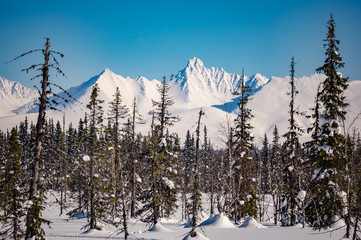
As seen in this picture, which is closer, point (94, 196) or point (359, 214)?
point (359, 214)

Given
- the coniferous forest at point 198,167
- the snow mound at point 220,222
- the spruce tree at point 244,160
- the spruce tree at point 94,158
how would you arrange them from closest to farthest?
the coniferous forest at point 198,167
the snow mound at point 220,222
the spruce tree at point 94,158
the spruce tree at point 244,160

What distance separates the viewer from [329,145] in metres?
18.6

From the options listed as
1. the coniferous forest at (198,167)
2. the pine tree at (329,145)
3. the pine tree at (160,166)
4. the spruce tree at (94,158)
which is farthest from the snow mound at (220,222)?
the spruce tree at (94,158)

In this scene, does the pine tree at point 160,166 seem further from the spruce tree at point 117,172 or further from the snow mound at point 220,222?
the snow mound at point 220,222

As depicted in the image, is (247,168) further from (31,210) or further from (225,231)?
(31,210)

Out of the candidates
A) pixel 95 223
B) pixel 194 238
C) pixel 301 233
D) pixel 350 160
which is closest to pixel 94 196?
pixel 95 223

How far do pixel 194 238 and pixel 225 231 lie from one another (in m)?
4.55

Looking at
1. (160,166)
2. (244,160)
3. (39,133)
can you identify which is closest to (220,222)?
(244,160)

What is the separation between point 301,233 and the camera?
18.2 metres

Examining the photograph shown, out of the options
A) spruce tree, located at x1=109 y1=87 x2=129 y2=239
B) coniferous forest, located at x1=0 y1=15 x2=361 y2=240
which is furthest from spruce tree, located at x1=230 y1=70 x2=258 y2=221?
spruce tree, located at x1=109 y1=87 x2=129 y2=239

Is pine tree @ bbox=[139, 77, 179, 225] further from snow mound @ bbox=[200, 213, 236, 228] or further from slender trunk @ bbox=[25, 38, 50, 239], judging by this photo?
slender trunk @ bbox=[25, 38, 50, 239]

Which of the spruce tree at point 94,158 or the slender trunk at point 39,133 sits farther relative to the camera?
the spruce tree at point 94,158

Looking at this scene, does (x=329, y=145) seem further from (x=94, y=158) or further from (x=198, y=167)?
(x=94, y=158)

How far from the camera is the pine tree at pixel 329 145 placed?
704 inches
